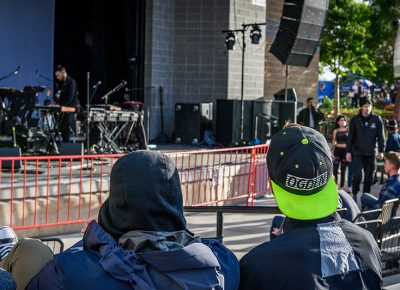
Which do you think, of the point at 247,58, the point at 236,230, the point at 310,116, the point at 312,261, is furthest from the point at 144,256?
the point at 310,116

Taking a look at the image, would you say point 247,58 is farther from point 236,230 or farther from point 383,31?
point 383,31

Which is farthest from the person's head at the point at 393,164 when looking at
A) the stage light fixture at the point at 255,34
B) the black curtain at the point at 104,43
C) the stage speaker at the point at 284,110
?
the stage speaker at the point at 284,110

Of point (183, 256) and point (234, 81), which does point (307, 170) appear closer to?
point (183, 256)

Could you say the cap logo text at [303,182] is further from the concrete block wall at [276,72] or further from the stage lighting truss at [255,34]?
the concrete block wall at [276,72]

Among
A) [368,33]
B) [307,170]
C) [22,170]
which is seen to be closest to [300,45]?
[22,170]

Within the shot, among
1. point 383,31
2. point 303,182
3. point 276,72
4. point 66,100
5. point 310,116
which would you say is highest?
point 383,31

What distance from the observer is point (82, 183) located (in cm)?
900

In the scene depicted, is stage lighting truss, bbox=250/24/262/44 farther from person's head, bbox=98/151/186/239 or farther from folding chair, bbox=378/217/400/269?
person's head, bbox=98/151/186/239

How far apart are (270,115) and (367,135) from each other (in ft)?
22.0

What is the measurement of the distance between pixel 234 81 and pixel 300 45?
252cm

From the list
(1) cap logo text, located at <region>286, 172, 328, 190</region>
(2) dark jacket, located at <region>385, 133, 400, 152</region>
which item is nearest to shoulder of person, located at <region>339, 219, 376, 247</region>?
(1) cap logo text, located at <region>286, 172, 328, 190</region>

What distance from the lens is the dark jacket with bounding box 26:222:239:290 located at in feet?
6.91

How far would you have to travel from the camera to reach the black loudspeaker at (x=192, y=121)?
1788 centimetres

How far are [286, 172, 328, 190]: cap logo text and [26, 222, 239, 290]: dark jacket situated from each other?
0.41m
